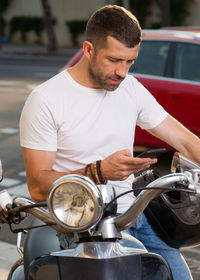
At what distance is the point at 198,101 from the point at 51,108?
483cm

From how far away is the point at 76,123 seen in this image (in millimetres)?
2689

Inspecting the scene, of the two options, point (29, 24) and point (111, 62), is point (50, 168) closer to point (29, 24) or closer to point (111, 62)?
point (111, 62)

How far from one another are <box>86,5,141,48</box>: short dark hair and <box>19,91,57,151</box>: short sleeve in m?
0.32

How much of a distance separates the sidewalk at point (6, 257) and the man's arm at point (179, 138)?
6.38 ft

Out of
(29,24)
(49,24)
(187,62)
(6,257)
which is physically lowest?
(29,24)

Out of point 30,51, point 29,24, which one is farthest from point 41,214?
point 29,24

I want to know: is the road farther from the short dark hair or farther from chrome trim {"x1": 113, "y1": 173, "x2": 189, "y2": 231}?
chrome trim {"x1": 113, "y1": 173, "x2": 189, "y2": 231}

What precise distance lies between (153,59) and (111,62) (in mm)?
5213

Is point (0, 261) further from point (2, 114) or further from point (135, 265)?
point (2, 114)

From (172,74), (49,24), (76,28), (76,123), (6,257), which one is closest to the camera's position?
(76,123)

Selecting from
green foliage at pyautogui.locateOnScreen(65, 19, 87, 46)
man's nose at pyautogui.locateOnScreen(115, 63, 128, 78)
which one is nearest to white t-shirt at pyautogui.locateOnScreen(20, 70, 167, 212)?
man's nose at pyautogui.locateOnScreen(115, 63, 128, 78)

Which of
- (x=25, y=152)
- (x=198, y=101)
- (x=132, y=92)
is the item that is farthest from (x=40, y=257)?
(x=198, y=101)

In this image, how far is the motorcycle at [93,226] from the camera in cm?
207

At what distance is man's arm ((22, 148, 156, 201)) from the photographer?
2.17 m
